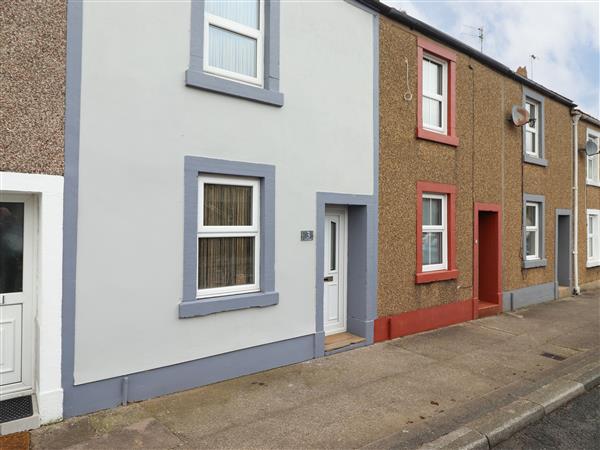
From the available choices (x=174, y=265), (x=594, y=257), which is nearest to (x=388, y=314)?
(x=174, y=265)

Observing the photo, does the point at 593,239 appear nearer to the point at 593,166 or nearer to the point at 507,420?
the point at 593,166

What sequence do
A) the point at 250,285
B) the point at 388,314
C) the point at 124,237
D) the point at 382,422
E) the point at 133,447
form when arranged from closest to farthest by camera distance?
the point at 133,447 → the point at 382,422 → the point at 124,237 → the point at 250,285 → the point at 388,314

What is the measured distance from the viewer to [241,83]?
5.24m

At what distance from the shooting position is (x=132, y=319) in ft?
14.4

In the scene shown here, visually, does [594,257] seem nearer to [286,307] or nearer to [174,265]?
[286,307]

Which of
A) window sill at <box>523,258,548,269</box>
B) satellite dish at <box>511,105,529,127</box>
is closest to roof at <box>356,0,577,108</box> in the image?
satellite dish at <box>511,105,529,127</box>

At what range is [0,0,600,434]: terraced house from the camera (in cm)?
401

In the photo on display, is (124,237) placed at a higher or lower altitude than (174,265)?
higher

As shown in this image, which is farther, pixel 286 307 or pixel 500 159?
pixel 500 159

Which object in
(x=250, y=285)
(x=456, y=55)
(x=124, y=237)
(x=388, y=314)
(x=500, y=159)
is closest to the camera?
(x=124, y=237)

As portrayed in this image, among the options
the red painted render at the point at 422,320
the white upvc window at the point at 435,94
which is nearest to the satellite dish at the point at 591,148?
the white upvc window at the point at 435,94

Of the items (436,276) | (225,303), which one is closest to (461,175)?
(436,276)

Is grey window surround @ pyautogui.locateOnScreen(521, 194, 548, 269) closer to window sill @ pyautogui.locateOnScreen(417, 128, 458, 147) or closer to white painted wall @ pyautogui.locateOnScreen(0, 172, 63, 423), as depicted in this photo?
window sill @ pyautogui.locateOnScreen(417, 128, 458, 147)

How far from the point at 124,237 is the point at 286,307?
2314mm
